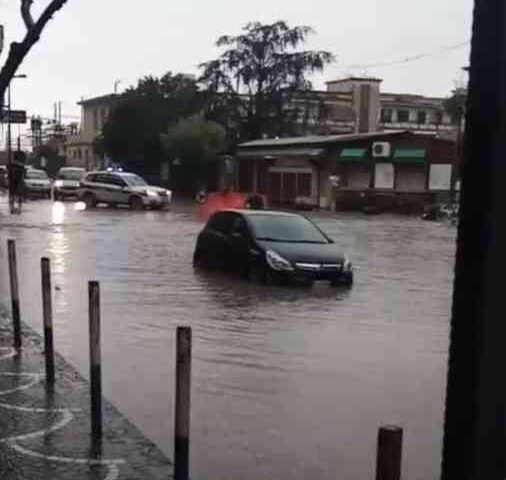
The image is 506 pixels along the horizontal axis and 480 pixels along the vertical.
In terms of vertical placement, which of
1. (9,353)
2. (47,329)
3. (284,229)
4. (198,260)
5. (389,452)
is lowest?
(198,260)

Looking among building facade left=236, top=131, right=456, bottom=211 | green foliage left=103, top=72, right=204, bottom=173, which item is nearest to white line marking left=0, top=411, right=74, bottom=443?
building facade left=236, top=131, right=456, bottom=211

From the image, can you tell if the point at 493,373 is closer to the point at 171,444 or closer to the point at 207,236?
the point at 171,444

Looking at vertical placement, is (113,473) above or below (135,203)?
above

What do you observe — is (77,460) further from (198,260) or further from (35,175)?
(35,175)

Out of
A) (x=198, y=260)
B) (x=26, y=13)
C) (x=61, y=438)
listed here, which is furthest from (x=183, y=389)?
(x=198, y=260)

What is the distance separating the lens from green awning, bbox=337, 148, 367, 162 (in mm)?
51938

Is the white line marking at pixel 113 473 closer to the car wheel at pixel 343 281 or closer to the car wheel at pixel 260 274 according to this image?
the car wheel at pixel 260 274

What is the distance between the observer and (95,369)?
626 centimetres

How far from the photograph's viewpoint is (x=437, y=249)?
26609 millimetres

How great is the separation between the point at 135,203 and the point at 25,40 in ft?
124

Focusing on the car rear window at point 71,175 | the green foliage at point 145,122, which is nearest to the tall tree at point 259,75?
the green foliage at point 145,122

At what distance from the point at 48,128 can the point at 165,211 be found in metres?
81.4

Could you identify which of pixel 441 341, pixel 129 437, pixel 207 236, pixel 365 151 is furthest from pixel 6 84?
pixel 365 151

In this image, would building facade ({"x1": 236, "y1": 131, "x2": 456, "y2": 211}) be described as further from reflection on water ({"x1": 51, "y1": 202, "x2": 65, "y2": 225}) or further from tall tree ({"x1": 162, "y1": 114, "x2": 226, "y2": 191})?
reflection on water ({"x1": 51, "y1": 202, "x2": 65, "y2": 225})
